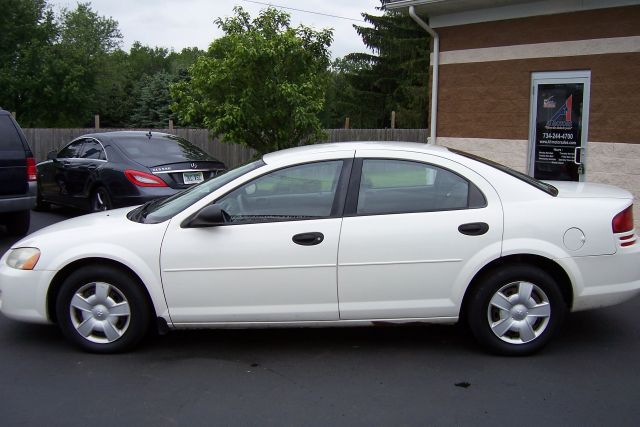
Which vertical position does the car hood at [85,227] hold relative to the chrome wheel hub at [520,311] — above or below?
above

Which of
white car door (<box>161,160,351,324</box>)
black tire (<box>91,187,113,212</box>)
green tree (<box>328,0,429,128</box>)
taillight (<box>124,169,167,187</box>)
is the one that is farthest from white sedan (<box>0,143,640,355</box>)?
green tree (<box>328,0,429,128</box>)

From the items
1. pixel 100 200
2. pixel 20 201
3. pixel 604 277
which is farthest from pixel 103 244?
pixel 100 200

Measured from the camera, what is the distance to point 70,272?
4.95 m

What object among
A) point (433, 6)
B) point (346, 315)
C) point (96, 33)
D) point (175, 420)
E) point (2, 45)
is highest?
point (96, 33)

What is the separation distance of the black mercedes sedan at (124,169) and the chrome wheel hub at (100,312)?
4.65m

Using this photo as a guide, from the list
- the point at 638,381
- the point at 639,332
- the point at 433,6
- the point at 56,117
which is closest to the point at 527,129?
the point at 433,6

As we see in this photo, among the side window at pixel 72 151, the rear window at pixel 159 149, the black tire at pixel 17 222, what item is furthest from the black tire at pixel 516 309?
the side window at pixel 72 151

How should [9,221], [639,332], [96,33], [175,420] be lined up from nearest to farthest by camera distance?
1. [175,420]
2. [639,332]
3. [9,221]
4. [96,33]

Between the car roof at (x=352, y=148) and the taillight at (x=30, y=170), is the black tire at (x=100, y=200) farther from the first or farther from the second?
the car roof at (x=352, y=148)

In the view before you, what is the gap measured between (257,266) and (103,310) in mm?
1192

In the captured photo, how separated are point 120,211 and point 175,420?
92.6 inches

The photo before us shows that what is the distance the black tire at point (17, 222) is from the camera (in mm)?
9586

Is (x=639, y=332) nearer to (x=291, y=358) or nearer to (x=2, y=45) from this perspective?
(x=291, y=358)

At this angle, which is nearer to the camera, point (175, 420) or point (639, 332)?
point (175, 420)
